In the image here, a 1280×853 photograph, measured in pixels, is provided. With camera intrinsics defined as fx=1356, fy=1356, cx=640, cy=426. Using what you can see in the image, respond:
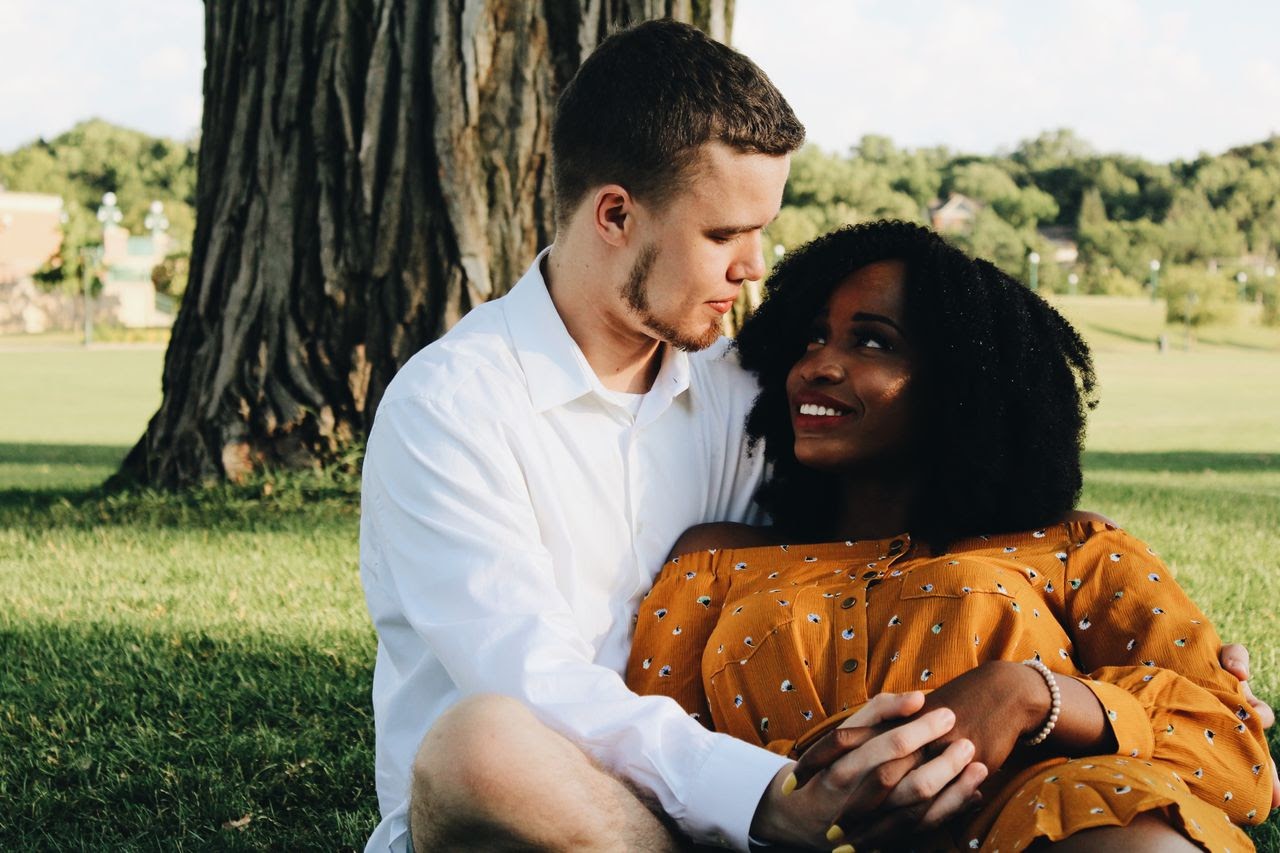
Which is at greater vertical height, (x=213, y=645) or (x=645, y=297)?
(x=645, y=297)

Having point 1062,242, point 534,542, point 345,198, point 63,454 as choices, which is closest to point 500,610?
point 534,542

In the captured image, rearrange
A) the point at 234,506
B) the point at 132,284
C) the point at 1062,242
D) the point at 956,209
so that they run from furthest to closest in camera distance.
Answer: the point at 1062,242 < the point at 956,209 < the point at 132,284 < the point at 234,506

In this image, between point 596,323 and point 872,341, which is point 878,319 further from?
point 596,323

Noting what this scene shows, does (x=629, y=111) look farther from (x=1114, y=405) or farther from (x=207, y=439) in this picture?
(x=1114, y=405)

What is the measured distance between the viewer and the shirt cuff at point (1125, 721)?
203 cm

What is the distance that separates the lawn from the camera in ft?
10.2

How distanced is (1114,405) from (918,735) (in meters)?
18.0

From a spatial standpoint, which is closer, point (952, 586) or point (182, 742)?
point (952, 586)

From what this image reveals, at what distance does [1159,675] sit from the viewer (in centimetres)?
217

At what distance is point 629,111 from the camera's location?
2660 mm

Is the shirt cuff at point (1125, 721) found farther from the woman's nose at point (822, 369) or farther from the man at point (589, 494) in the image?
the woman's nose at point (822, 369)

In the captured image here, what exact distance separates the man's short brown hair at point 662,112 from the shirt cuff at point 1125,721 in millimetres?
1192

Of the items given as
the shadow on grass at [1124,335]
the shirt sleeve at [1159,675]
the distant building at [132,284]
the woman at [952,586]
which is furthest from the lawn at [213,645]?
the distant building at [132,284]

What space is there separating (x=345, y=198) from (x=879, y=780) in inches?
184
